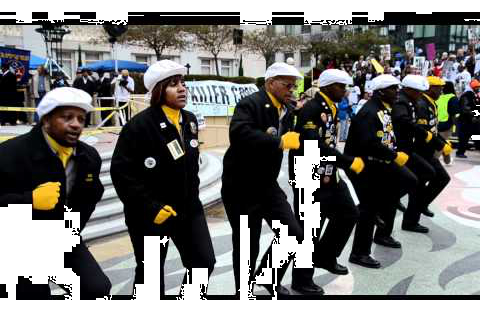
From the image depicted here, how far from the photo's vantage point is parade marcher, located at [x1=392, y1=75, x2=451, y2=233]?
18.4ft

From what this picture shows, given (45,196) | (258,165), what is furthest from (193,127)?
(45,196)

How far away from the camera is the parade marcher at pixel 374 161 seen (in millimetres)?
4723

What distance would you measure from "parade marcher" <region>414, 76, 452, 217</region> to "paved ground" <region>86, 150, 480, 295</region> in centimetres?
55

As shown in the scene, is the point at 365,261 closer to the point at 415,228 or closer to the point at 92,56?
the point at 415,228

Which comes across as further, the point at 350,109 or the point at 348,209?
the point at 350,109

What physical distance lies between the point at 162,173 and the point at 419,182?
3899mm

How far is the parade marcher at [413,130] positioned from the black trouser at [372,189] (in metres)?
0.74

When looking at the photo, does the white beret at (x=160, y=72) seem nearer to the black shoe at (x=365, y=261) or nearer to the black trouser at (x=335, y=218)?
the black trouser at (x=335, y=218)

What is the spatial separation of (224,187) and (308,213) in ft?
2.60

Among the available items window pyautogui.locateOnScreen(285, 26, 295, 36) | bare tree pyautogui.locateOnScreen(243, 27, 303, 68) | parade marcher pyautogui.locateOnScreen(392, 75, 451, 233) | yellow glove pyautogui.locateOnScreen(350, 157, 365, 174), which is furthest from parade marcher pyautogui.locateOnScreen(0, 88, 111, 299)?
window pyautogui.locateOnScreen(285, 26, 295, 36)

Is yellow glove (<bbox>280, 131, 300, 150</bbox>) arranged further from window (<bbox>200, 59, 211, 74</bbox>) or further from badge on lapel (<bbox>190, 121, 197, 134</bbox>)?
window (<bbox>200, 59, 211, 74</bbox>)

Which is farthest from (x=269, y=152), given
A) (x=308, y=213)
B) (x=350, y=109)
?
(x=350, y=109)

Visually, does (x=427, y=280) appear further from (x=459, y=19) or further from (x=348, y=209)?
(x=459, y=19)

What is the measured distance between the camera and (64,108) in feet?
9.57
